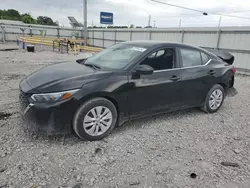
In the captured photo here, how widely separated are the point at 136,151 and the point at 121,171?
49cm

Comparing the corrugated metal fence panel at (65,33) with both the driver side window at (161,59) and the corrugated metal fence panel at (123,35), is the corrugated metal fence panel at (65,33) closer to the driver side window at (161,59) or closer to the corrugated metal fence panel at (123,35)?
the corrugated metal fence panel at (123,35)

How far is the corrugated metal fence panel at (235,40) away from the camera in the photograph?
969cm

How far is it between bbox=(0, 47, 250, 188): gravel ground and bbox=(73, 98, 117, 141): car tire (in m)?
0.14

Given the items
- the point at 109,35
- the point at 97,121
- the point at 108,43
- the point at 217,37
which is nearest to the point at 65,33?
the point at 109,35

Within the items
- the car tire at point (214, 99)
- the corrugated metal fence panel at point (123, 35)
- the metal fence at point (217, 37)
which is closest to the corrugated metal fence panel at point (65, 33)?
the corrugated metal fence panel at point (123, 35)

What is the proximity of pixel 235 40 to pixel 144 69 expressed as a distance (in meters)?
8.95

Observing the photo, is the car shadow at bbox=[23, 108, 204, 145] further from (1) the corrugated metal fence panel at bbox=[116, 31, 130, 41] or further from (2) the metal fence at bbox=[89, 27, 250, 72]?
(1) the corrugated metal fence panel at bbox=[116, 31, 130, 41]

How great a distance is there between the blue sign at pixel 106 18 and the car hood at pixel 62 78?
23.7 m

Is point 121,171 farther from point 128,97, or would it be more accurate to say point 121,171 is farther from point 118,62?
point 118,62

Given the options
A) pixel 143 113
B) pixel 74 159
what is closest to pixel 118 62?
pixel 143 113

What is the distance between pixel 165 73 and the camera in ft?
11.7

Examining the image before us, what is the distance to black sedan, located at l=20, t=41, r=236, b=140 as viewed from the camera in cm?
275

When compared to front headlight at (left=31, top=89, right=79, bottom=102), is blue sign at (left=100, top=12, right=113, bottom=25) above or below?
above

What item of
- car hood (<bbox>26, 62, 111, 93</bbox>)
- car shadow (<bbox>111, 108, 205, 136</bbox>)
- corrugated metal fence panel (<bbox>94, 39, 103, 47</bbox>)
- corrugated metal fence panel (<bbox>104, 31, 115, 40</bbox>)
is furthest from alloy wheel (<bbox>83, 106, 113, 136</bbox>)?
corrugated metal fence panel (<bbox>94, 39, 103, 47</bbox>)
